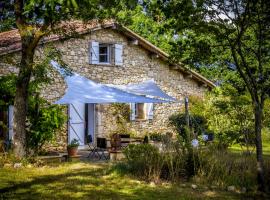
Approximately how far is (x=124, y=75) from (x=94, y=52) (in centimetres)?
172

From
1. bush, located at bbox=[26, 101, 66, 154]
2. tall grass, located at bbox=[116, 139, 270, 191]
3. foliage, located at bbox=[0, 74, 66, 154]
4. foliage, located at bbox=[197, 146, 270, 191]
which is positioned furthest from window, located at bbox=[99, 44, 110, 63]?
foliage, located at bbox=[197, 146, 270, 191]

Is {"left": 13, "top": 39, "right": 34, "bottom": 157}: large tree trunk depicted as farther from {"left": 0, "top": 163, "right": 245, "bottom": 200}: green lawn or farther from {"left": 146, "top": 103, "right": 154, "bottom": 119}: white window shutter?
{"left": 146, "top": 103, "right": 154, "bottom": 119}: white window shutter

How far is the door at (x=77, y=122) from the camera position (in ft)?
51.5

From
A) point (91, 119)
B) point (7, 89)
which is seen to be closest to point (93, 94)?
point (7, 89)

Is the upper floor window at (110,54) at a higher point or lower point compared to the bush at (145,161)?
higher

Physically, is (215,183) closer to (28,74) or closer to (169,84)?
(28,74)

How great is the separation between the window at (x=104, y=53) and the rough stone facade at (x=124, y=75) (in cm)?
31

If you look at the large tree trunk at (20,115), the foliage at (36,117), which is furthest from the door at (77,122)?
the large tree trunk at (20,115)

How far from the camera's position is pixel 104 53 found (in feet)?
56.2

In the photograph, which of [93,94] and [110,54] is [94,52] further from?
[93,94]

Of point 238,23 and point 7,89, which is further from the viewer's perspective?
point 7,89

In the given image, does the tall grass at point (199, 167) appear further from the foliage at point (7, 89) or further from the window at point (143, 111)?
the window at point (143, 111)

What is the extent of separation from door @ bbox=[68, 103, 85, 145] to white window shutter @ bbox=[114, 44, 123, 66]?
2.23m

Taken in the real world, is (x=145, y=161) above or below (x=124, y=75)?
below
